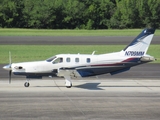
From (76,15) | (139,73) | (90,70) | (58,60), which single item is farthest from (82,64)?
(76,15)

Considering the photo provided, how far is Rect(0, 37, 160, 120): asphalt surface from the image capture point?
17.6 metres

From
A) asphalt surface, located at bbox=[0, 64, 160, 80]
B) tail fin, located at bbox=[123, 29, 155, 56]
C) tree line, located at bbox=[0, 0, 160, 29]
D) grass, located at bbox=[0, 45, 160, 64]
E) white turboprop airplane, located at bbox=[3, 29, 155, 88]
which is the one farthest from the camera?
tree line, located at bbox=[0, 0, 160, 29]

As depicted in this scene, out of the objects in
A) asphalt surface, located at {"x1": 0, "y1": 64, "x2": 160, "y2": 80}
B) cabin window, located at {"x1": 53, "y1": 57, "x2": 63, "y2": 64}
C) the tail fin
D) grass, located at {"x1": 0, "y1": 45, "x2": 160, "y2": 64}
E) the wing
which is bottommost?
asphalt surface, located at {"x1": 0, "y1": 64, "x2": 160, "y2": 80}

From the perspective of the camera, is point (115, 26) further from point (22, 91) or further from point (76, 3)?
point (22, 91)

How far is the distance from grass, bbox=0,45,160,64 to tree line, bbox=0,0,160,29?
41.7 m

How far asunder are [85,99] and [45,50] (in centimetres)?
2610

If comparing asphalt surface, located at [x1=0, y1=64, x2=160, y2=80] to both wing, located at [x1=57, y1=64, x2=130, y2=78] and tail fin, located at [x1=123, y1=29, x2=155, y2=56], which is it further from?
tail fin, located at [x1=123, y1=29, x2=155, y2=56]

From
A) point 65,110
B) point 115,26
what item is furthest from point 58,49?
point 115,26

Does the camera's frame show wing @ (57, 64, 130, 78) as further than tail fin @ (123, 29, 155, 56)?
No

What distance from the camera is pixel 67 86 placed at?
82.5 ft

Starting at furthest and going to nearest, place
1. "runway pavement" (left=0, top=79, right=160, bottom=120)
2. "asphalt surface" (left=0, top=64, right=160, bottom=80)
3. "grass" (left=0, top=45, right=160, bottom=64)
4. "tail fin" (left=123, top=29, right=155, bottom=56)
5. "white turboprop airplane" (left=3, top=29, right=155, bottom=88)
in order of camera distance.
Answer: "grass" (left=0, top=45, right=160, bottom=64) < "asphalt surface" (left=0, top=64, right=160, bottom=80) < "tail fin" (left=123, top=29, right=155, bottom=56) < "white turboprop airplane" (left=3, top=29, right=155, bottom=88) < "runway pavement" (left=0, top=79, right=160, bottom=120)

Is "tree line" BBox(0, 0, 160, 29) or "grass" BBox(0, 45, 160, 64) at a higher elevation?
"tree line" BBox(0, 0, 160, 29)

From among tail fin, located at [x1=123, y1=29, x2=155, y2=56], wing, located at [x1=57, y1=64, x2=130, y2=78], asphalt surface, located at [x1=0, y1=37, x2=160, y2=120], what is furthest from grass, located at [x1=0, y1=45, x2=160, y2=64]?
tail fin, located at [x1=123, y1=29, x2=155, y2=56]

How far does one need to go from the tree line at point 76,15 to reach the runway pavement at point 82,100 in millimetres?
65869
